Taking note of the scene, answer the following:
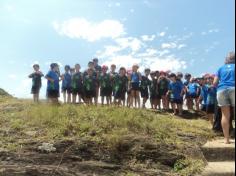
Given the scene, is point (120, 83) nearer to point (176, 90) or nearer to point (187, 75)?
point (176, 90)

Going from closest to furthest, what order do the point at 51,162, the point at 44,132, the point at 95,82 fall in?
the point at 51,162
the point at 44,132
the point at 95,82

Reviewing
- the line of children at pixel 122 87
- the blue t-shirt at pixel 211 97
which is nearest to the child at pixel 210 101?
the blue t-shirt at pixel 211 97

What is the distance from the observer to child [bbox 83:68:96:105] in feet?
48.3

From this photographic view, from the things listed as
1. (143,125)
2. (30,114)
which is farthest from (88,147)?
(30,114)

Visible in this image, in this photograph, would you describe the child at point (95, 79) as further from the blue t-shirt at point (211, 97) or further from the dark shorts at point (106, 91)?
the blue t-shirt at point (211, 97)

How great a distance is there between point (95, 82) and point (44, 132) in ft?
18.5

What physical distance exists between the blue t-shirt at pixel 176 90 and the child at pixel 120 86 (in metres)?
1.56

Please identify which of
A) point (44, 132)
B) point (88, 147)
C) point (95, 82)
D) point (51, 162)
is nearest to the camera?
point (51, 162)

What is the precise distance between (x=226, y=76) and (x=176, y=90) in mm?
5409

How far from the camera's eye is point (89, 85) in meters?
14.7

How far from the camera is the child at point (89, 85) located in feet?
48.3

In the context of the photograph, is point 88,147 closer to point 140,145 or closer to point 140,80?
point 140,145

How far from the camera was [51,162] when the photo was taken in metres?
8.17

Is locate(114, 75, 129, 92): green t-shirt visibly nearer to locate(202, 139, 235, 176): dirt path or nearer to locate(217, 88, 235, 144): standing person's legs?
locate(202, 139, 235, 176): dirt path
